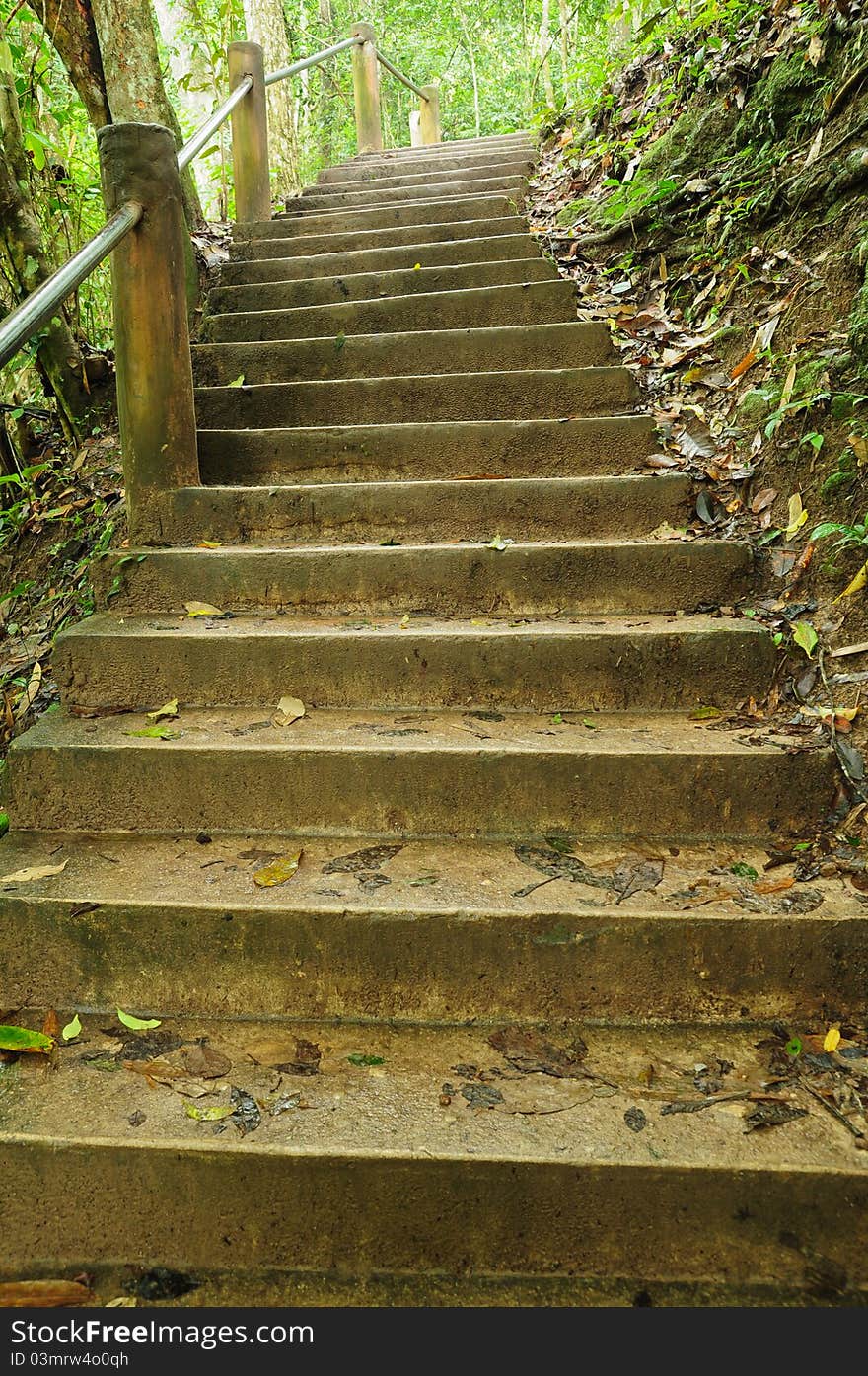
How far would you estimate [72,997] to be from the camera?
1771 millimetres

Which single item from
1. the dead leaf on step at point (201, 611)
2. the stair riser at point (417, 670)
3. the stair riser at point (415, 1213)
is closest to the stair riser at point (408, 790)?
the stair riser at point (417, 670)

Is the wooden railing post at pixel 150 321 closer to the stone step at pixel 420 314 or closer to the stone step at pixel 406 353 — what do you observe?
the stone step at pixel 406 353

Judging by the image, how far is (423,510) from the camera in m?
2.73

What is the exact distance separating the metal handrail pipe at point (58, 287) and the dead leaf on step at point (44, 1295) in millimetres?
1783

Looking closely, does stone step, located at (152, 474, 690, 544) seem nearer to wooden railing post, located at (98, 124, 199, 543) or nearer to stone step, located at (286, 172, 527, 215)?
wooden railing post, located at (98, 124, 199, 543)

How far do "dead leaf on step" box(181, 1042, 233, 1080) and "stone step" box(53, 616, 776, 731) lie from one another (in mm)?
920

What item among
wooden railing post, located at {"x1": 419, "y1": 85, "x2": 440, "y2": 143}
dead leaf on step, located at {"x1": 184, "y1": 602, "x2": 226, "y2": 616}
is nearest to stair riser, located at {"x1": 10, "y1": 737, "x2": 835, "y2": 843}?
dead leaf on step, located at {"x1": 184, "y1": 602, "x2": 226, "y2": 616}

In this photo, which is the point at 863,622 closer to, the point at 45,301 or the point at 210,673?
the point at 210,673

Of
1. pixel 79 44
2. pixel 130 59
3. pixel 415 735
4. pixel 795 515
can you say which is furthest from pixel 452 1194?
→ pixel 79 44

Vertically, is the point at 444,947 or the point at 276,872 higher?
the point at 276,872

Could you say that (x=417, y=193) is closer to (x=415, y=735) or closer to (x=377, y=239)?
(x=377, y=239)

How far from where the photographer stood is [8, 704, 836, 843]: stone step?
193 cm

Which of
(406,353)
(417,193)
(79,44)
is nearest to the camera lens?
(406,353)

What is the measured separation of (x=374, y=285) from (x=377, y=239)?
30.4 inches
